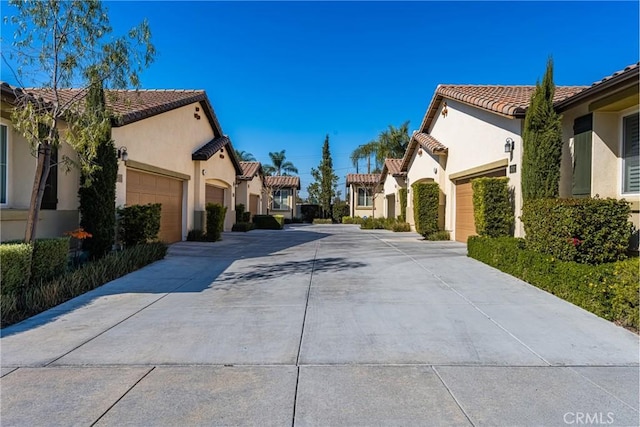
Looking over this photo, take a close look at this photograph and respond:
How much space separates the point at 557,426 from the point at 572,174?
7.88 meters

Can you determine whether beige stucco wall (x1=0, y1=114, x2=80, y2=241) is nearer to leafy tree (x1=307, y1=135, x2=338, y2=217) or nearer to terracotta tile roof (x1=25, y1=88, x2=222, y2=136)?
terracotta tile roof (x1=25, y1=88, x2=222, y2=136)

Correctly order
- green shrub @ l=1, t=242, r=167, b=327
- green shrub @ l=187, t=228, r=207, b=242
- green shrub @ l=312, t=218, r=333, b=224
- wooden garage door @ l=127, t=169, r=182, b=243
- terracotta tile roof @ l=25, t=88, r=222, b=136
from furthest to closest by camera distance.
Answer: green shrub @ l=312, t=218, r=333, b=224 < green shrub @ l=187, t=228, r=207, b=242 < wooden garage door @ l=127, t=169, r=182, b=243 < terracotta tile roof @ l=25, t=88, r=222, b=136 < green shrub @ l=1, t=242, r=167, b=327

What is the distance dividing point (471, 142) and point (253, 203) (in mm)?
19945

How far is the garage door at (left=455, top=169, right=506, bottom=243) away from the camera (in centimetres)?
1418

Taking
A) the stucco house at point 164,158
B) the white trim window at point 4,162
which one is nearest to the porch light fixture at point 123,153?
the stucco house at point 164,158

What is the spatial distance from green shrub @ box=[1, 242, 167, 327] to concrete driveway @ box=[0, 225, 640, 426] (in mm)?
244

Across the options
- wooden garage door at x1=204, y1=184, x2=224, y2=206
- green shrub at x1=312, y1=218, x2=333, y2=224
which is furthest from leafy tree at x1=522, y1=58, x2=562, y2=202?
green shrub at x1=312, y1=218, x2=333, y2=224

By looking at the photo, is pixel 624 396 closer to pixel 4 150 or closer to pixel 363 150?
pixel 4 150

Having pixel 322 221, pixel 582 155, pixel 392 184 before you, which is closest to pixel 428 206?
pixel 582 155

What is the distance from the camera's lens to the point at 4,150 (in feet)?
24.4

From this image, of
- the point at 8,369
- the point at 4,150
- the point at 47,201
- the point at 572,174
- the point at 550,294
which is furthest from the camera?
the point at 572,174

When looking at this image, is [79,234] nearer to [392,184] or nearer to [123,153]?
[123,153]

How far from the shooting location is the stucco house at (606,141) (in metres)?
7.39

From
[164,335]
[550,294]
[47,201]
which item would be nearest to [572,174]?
[550,294]
